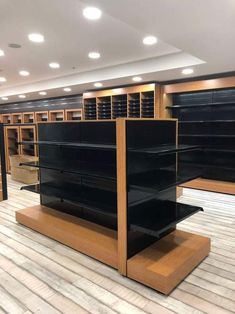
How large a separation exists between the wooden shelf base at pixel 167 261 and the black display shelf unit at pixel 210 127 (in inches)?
118

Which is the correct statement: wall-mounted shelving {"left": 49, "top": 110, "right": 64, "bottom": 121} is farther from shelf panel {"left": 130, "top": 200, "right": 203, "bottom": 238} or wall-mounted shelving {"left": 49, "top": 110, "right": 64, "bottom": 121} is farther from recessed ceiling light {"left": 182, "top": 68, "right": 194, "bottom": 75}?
shelf panel {"left": 130, "top": 200, "right": 203, "bottom": 238}

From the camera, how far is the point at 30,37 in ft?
11.3

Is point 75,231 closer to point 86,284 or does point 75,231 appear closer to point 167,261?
point 86,284

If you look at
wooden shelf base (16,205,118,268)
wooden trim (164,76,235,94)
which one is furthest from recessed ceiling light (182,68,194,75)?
wooden shelf base (16,205,118,268)

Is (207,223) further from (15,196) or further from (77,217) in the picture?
(15,196)

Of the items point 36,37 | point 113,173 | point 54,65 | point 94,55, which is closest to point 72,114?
point 54,65

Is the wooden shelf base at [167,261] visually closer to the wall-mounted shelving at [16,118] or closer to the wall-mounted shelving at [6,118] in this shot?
the wall-mounted shelving at [16,118]

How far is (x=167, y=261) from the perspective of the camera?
2418 millimetres

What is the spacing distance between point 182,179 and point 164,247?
0.76 meters

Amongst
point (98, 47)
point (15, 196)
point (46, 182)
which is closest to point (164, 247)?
point (46, 182)

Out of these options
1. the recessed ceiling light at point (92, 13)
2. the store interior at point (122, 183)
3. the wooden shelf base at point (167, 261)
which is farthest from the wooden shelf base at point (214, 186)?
the recessed ceiling light at point (92, 13)

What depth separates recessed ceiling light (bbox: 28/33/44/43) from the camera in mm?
3367

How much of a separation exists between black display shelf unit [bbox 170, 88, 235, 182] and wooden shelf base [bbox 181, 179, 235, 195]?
0.18 meters

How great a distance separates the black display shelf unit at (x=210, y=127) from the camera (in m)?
5.41
